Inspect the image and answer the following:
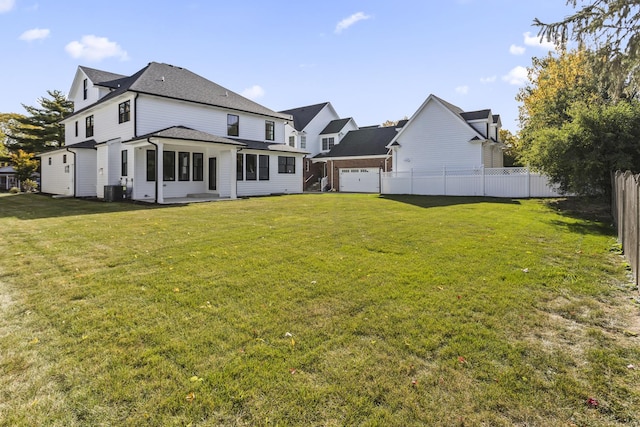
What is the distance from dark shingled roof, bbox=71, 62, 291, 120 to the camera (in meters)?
19.8

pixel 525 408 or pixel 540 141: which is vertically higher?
pixel 540 141

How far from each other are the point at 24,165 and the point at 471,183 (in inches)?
1615

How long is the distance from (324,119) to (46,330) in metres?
36.6

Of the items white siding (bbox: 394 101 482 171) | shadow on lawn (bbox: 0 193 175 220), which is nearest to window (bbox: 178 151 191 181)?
shadow on lawn (bbox: 0 193 175 220)

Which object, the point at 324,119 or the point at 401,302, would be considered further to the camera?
the point at 324,119

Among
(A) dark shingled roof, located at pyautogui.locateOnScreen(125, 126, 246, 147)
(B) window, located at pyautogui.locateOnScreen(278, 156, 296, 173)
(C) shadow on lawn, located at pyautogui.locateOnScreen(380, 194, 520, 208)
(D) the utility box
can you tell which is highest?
(A) dark shingled roof, located at pyautogui.locateOnScreen(125, 126, 246, 147)

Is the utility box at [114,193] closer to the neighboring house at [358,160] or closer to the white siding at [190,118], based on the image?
the white siding at [190,118]

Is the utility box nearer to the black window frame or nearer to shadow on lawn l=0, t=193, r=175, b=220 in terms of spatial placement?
shadow on lawn l=0, t=193, r=175, b=220

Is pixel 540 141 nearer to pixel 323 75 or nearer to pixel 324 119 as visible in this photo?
pixel 323 75

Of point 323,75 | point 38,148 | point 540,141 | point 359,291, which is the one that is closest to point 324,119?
point 323,75

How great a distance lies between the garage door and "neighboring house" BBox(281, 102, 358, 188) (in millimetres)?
4894

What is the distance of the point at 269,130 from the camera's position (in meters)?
26.0

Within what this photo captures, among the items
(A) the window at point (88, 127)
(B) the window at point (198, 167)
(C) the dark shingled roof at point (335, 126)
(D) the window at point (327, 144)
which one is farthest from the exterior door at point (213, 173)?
(C) the dark shingled roof at point (335, 126)

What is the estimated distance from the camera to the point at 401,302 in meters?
4.25
